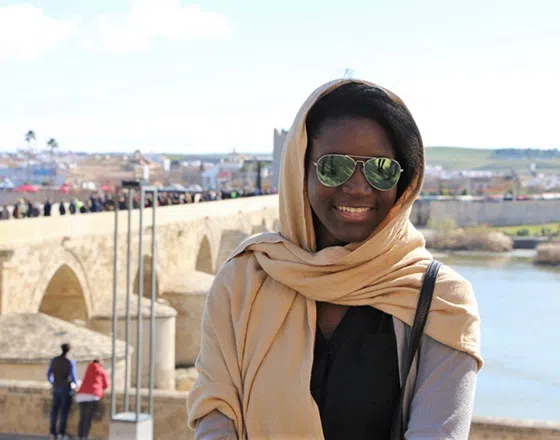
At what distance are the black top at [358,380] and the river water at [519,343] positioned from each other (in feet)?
33.1

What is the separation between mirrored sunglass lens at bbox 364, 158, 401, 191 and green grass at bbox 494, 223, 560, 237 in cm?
4592

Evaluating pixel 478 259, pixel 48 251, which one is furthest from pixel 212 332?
pixel 478 259

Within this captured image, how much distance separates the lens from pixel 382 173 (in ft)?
4.15

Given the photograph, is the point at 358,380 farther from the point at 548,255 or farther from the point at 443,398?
the point at 548,255

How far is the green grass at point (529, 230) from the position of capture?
1841 inches

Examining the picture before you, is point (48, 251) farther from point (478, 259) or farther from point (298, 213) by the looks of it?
point (478, 259)

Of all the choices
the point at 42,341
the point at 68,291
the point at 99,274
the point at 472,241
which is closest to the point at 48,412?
the point at 42,341

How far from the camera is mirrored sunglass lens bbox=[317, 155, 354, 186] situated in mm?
1258

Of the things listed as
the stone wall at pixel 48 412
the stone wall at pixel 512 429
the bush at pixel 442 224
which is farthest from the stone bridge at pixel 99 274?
the bush at pixel 442 224

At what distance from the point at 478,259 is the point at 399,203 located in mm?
37452

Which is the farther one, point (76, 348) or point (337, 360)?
point (76, 348)

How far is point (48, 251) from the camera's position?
11992 millimetres

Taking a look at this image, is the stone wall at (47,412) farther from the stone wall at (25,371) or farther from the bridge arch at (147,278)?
the bridge arch at (147,278)

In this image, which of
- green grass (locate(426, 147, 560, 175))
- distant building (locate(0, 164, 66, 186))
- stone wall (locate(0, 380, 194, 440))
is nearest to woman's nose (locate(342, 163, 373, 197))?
stone wall (locate(0, 380, 194, 440))
